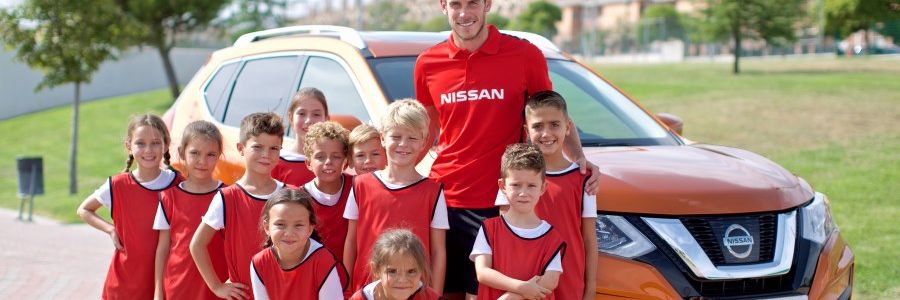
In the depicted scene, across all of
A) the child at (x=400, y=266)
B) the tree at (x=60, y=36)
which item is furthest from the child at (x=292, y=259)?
the tree at (x=60, y=36)

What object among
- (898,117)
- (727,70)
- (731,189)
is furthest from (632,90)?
(731,189)

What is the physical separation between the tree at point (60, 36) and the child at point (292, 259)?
47.0 ft

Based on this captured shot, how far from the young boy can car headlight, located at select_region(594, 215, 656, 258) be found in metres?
0.13

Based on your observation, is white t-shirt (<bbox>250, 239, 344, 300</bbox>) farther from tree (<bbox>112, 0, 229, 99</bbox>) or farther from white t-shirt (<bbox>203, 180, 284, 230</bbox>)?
tree (<bbox>112, 0, 229, 99</bbox>)

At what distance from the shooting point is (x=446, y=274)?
4.41 m

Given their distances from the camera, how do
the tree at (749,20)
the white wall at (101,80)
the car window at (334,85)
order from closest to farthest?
the car window at (334,85) < the tree at (749,20) < the white wall at (101,80)

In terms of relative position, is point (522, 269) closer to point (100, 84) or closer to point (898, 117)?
point (898, 117)

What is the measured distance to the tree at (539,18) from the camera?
6266 centimetres

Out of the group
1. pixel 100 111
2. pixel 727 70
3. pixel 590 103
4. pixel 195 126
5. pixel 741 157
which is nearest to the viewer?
pixel 195 126

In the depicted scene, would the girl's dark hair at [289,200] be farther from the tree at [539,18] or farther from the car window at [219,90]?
the tree at [539,18]

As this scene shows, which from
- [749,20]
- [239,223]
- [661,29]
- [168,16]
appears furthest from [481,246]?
[661,29]

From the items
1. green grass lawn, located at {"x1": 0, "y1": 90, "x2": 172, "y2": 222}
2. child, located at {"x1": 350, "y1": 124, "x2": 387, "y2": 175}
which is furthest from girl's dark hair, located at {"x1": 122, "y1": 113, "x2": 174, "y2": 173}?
green grass lawn, located at {"x1": 0, "y1": 90, "x2": 172, "y2": 222}

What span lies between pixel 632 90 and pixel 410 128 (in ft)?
86.8

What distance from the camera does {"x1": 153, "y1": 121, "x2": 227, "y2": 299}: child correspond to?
4.62 m
